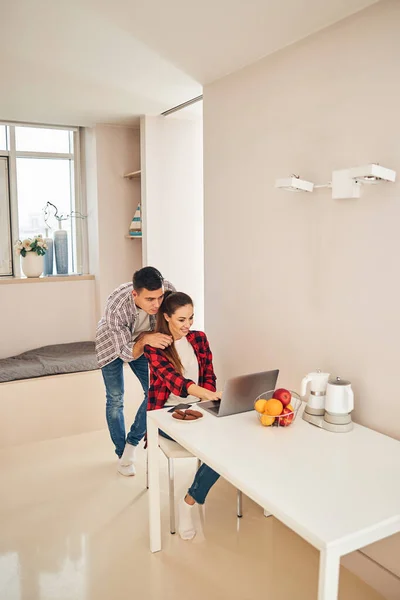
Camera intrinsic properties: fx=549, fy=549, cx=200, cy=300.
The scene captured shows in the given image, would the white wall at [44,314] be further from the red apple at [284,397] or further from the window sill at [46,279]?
the red apple at [284,397]

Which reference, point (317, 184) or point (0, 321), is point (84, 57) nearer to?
point (317, 184)

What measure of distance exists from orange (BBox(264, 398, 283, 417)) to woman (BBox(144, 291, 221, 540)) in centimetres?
33

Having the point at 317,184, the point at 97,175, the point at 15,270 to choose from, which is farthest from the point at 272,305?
the point at 15,270

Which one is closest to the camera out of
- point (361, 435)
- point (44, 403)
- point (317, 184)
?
point (361, 435)

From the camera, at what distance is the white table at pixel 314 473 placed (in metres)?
1.41

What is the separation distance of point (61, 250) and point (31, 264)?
0.99ft

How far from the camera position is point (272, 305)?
107 inches

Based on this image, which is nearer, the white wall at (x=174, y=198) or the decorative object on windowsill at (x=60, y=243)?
the white wall at (x=174, y=198)

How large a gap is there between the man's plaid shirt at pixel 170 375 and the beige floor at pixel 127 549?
630 millimetres

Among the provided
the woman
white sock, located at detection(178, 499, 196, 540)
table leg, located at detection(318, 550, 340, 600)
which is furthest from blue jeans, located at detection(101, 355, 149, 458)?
table leg, located at detection(318, 550, 340, 600)

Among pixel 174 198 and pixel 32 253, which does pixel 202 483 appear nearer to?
pixel 174 198

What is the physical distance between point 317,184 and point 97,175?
2.46 meters

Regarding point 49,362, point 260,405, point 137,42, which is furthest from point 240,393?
point 49,362

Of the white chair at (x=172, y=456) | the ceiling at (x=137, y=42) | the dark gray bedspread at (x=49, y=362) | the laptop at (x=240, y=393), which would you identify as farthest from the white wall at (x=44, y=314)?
the laptop at (x=240, y=393)
